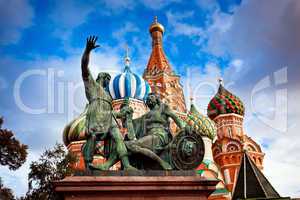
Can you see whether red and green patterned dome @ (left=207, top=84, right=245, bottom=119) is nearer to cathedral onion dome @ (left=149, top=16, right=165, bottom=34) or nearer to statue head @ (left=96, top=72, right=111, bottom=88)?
cathedral onion dome @ (left=149, top=16, right=165, bottom=34)

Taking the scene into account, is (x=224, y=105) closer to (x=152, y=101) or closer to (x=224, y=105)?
(x=224, y=105)

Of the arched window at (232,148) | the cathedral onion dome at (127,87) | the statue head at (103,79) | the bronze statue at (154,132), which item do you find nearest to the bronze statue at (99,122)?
the statue head at (103,79)

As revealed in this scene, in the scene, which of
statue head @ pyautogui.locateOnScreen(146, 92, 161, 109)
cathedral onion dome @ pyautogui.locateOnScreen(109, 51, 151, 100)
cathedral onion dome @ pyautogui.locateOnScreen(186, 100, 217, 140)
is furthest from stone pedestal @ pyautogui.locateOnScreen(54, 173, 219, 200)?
cathedral onion dome @ pyautogui.locateOnScreen(186, 100, 217, 140)

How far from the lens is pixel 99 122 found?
832 cm

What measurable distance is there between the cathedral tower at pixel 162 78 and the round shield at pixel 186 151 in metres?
30.9

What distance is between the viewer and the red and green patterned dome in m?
42.5

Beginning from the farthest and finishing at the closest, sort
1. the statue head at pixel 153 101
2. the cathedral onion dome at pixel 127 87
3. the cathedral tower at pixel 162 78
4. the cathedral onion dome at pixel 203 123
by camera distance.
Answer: the cathedral tower at pixel 162 78 → the cathedral onion dome at pixel 203 123 → the cathedral onion dome at pixel 127 87 → the statue head at pixel 153 101

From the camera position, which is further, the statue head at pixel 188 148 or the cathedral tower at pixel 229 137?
the cathedral tower at pixel 229 137

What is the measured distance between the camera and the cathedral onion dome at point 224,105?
42.5 metres

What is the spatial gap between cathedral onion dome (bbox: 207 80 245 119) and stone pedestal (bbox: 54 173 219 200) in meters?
35.6

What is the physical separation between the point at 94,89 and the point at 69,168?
10.3 metres

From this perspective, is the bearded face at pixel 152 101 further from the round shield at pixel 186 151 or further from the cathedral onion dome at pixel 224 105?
the cathedral onion dome at pixel 224 105

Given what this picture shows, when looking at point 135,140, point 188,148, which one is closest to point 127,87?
point 135,140

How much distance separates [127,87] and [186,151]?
1063 inches
